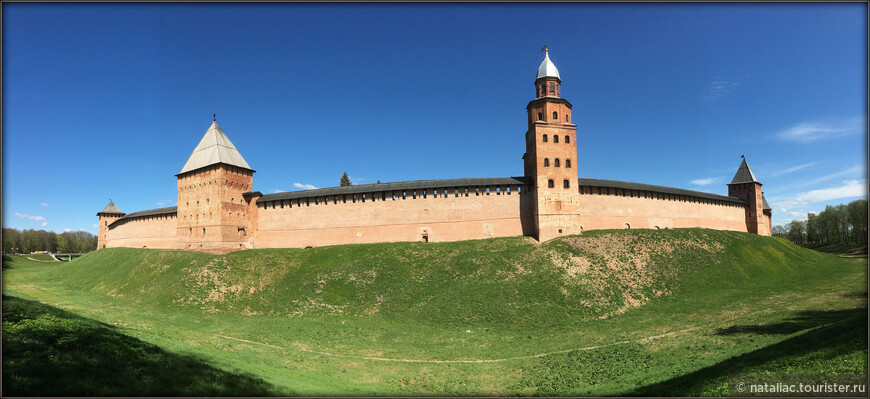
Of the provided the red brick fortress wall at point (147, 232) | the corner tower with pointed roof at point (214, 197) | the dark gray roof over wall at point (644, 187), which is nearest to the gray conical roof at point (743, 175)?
the dark gray roof over wall at point (644, 187)

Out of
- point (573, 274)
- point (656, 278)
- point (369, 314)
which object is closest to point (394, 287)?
point (369, 314)

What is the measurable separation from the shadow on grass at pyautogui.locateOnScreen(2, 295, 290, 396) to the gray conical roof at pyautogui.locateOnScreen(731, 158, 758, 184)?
54.4m

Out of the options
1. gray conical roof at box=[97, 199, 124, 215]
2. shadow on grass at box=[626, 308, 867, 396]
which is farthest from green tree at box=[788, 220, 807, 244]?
gray conical roof at box=[97, 199, 124, 215]

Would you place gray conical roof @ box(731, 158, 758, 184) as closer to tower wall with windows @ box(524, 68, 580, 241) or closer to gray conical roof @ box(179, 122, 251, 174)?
tower wall with windows @ box(524, 68, 580, 241)

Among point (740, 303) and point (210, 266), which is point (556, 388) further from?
point (210, 266)

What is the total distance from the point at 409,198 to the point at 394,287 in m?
10.0

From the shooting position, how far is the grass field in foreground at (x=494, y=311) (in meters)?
13.2

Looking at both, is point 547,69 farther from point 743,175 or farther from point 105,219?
point 105,219

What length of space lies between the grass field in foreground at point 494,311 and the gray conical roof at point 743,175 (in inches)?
376

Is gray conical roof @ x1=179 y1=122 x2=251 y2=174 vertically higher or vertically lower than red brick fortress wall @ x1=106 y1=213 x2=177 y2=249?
higher

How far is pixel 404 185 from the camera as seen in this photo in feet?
116

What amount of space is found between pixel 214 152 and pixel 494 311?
97.7 feet

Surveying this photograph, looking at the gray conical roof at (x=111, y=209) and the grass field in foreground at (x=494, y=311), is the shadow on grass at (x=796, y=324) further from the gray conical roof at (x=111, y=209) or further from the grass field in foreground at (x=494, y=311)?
the gray conical roof at (x=111, y=209)

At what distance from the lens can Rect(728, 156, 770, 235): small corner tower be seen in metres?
45.0
